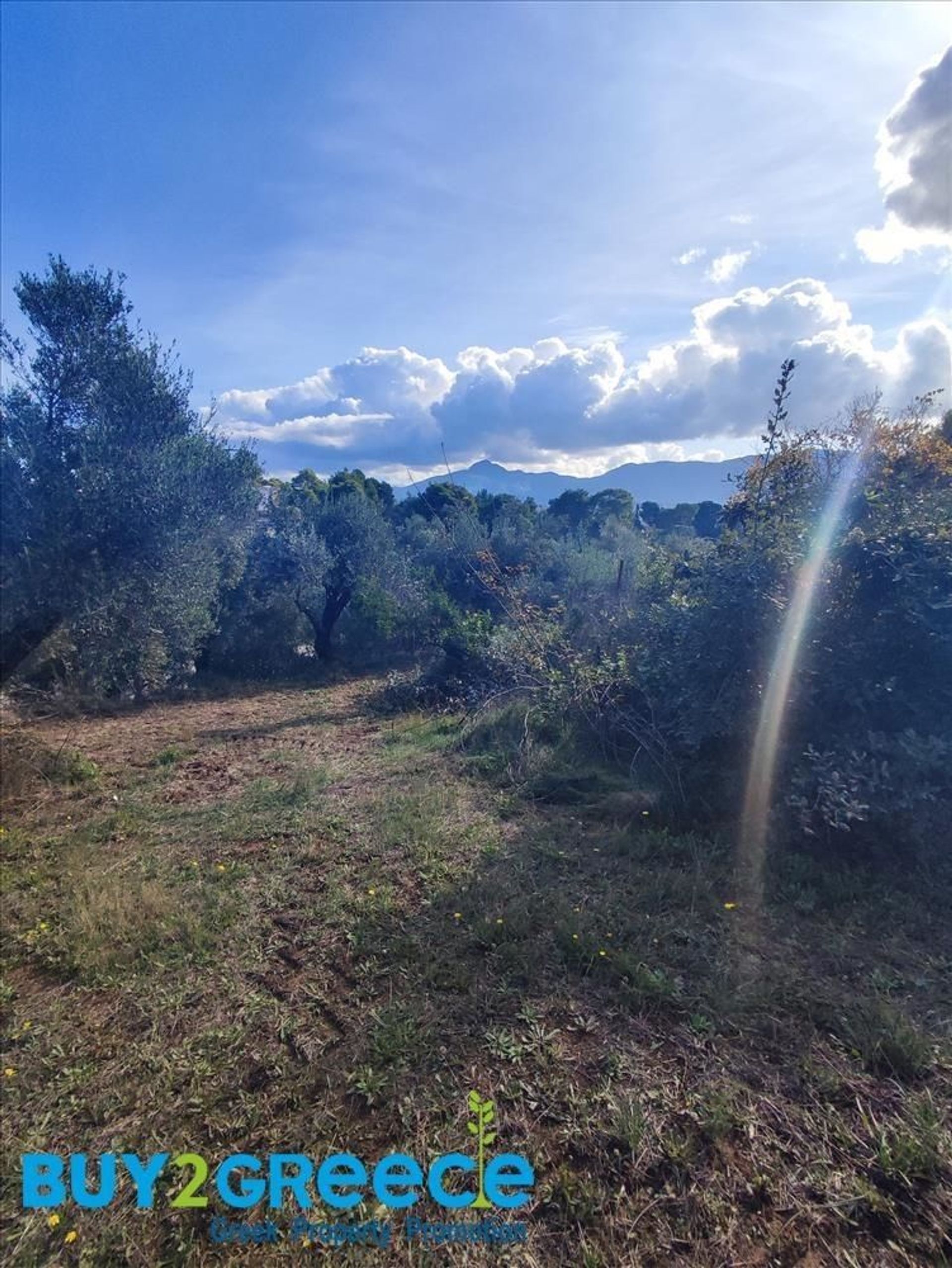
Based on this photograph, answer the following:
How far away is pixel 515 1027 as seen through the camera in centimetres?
243

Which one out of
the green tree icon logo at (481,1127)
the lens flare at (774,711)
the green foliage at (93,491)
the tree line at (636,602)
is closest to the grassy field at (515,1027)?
the green tree icon logo at (481,1127)

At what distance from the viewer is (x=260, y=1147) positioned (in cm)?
193

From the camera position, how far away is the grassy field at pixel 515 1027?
5.58 ft

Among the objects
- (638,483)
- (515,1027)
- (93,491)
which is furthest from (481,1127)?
(638,483)

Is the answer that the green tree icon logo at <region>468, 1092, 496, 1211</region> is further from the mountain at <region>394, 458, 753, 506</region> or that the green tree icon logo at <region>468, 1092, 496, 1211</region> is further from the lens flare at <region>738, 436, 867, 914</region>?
the mountain at <region>394, 458, 753, 506</region>

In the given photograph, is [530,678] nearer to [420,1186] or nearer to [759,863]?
[759,863]

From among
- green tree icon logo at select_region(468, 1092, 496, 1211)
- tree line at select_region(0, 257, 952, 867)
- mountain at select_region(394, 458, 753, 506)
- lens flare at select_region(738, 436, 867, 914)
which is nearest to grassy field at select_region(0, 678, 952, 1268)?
green tree icon logo at select_region(468, 1092, 496, 1211)

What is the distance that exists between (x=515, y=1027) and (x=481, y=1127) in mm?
490

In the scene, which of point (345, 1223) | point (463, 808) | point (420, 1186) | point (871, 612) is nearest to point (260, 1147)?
point (345, 1223)

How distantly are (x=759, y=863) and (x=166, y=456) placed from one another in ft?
19.5

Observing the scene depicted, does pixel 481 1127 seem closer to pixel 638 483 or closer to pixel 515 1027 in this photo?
pixel 515 1027

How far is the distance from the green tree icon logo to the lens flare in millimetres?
2153

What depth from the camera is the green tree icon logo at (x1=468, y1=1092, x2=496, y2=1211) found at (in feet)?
5.77

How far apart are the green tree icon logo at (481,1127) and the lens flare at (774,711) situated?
2.15m
